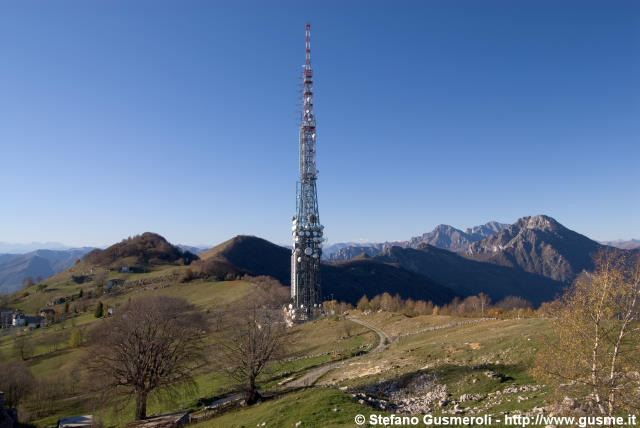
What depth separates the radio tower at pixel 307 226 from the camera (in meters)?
90.5

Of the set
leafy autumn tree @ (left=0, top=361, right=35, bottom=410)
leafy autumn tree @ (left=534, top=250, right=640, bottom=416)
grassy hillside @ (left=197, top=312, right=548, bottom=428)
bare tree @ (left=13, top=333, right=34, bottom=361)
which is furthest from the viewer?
bare tree @ (left=13, top=333, right=34, bottom=361)

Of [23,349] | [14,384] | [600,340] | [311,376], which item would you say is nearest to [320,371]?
[311,376]

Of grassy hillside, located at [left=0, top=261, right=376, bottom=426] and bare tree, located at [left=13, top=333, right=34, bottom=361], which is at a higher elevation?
grassy hillside, located at [left=0, top=261, right=376, bottom=426]

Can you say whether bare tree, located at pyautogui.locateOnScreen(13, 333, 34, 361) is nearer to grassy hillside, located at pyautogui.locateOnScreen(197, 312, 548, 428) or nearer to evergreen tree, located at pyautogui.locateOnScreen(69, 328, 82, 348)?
evergreen tree, located at pyautogui.locateOnScreen(69, 328, 82, 348)

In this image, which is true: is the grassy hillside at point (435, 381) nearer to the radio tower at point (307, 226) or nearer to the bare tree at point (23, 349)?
the radio tower at point (307, 226)

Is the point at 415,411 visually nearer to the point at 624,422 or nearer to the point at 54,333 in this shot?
the point at 624,422

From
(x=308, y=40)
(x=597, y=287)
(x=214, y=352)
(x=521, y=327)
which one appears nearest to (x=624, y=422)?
(x=597, y=287)

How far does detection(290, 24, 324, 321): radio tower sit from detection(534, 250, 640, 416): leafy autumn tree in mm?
73739

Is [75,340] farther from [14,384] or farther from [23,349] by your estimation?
[14,384]

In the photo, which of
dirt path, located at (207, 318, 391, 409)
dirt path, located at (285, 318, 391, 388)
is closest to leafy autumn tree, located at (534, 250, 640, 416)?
dirt path, located at (207, 318, 391, 409)

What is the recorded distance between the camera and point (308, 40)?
298 ft

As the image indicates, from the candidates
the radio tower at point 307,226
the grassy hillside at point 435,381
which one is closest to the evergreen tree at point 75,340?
the radio tower at point 307,226

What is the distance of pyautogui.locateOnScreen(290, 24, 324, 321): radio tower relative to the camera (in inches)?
3563

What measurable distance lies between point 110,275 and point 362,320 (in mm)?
138990
